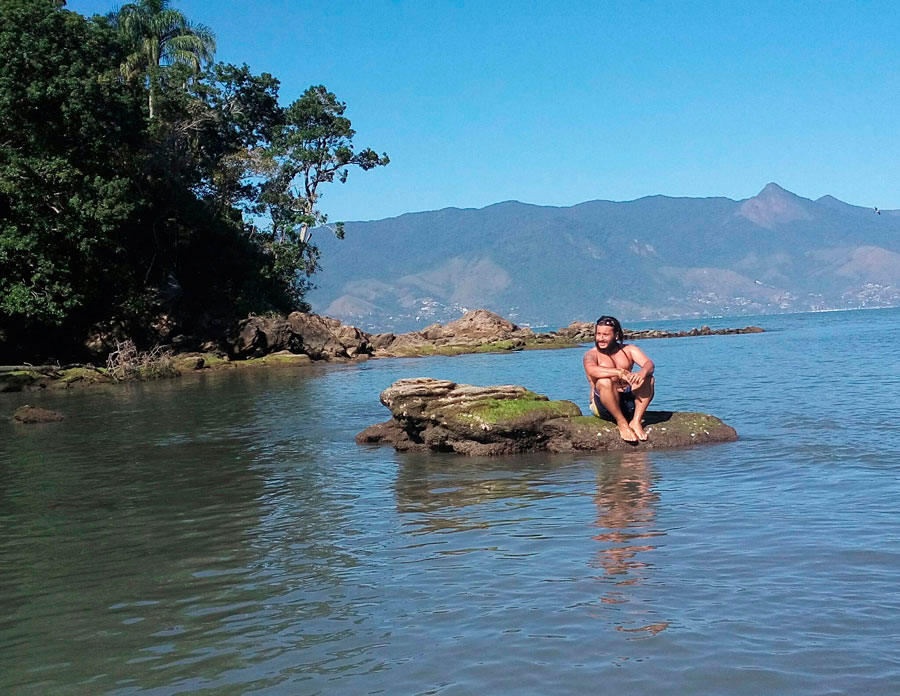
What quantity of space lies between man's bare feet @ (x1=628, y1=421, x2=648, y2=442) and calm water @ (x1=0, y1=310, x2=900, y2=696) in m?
0.58

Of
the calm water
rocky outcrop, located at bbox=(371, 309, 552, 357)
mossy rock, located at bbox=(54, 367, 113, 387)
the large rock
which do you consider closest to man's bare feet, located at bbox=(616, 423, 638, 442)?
the calm water

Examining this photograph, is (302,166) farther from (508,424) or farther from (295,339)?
(508,424)

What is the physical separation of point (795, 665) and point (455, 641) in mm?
2120

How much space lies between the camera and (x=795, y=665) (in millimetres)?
5199

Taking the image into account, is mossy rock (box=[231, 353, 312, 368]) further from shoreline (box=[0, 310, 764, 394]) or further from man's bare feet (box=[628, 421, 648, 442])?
man's bare feet (box=[628, 421, 648, 442])

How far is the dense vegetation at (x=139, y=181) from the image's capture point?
36312 millimetres

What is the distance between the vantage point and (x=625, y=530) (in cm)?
855

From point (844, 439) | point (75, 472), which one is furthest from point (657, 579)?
point (75, 472)

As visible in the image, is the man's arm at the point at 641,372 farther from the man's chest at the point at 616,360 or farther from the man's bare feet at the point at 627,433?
the man's bare feet at the point at 627,433

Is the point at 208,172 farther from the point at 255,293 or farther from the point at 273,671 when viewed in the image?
the point at 273,671

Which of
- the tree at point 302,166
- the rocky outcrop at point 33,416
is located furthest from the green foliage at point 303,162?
the rocky outcrop at point 33,416

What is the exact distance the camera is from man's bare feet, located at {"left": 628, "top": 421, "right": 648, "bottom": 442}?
1387 cm

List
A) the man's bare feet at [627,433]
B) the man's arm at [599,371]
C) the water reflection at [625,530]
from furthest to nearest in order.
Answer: the man's bare feet at [627,433], the man's arm at [599,371], the water reflection at [625,530]

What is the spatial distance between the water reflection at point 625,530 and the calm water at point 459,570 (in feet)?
0.12
